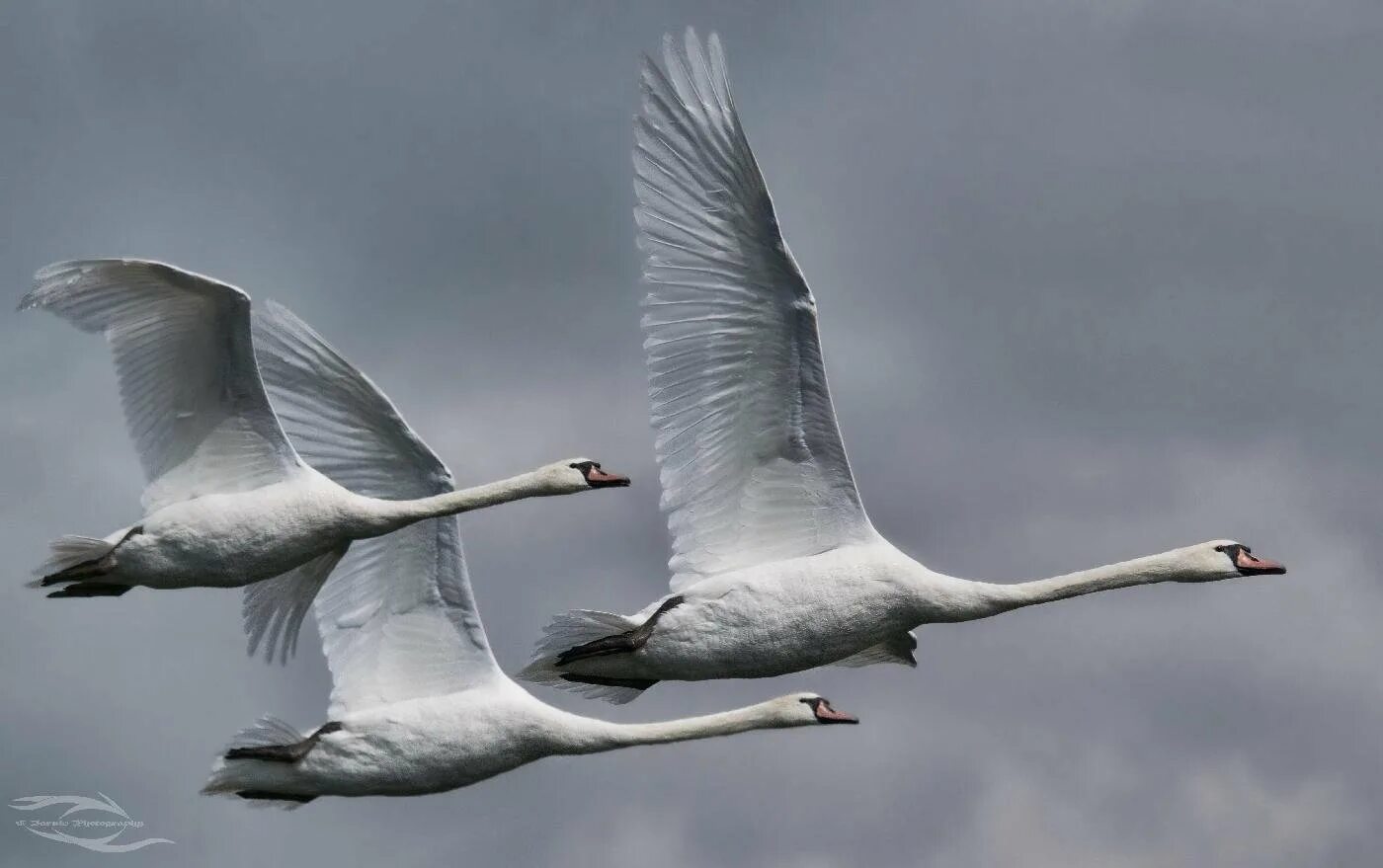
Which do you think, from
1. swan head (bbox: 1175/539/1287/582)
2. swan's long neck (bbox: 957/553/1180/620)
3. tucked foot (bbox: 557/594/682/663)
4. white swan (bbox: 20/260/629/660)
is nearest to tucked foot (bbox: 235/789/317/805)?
white swan (bbox: 20/260/629/660)

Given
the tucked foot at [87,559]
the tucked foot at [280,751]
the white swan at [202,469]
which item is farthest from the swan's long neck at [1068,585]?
the tucked foot at [87,559]

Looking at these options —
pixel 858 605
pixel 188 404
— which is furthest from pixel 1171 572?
pixel 188 404

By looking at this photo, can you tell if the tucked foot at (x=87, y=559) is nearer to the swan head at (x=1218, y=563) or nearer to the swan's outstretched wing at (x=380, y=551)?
the swan's outstretched wing at (x=380, y=551)

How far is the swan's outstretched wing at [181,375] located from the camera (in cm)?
3081

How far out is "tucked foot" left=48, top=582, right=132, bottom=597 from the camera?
31.3 metres

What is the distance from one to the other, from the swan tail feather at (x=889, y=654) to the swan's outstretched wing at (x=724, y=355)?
2291 mm

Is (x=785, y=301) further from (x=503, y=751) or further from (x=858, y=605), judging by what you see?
(x=503, y=751)

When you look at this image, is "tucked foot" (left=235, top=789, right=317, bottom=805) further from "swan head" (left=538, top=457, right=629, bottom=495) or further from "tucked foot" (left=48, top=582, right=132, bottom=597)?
"swan head" (left=538, top=457, right=629, bottom=495)

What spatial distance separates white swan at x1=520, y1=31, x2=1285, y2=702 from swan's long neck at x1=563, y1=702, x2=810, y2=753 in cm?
85

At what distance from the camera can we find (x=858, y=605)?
96.9ft

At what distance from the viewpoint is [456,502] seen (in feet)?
103

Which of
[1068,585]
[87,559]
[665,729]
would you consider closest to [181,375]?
[87,559]

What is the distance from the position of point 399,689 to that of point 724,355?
20.7 ft

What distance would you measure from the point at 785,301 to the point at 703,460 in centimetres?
225
